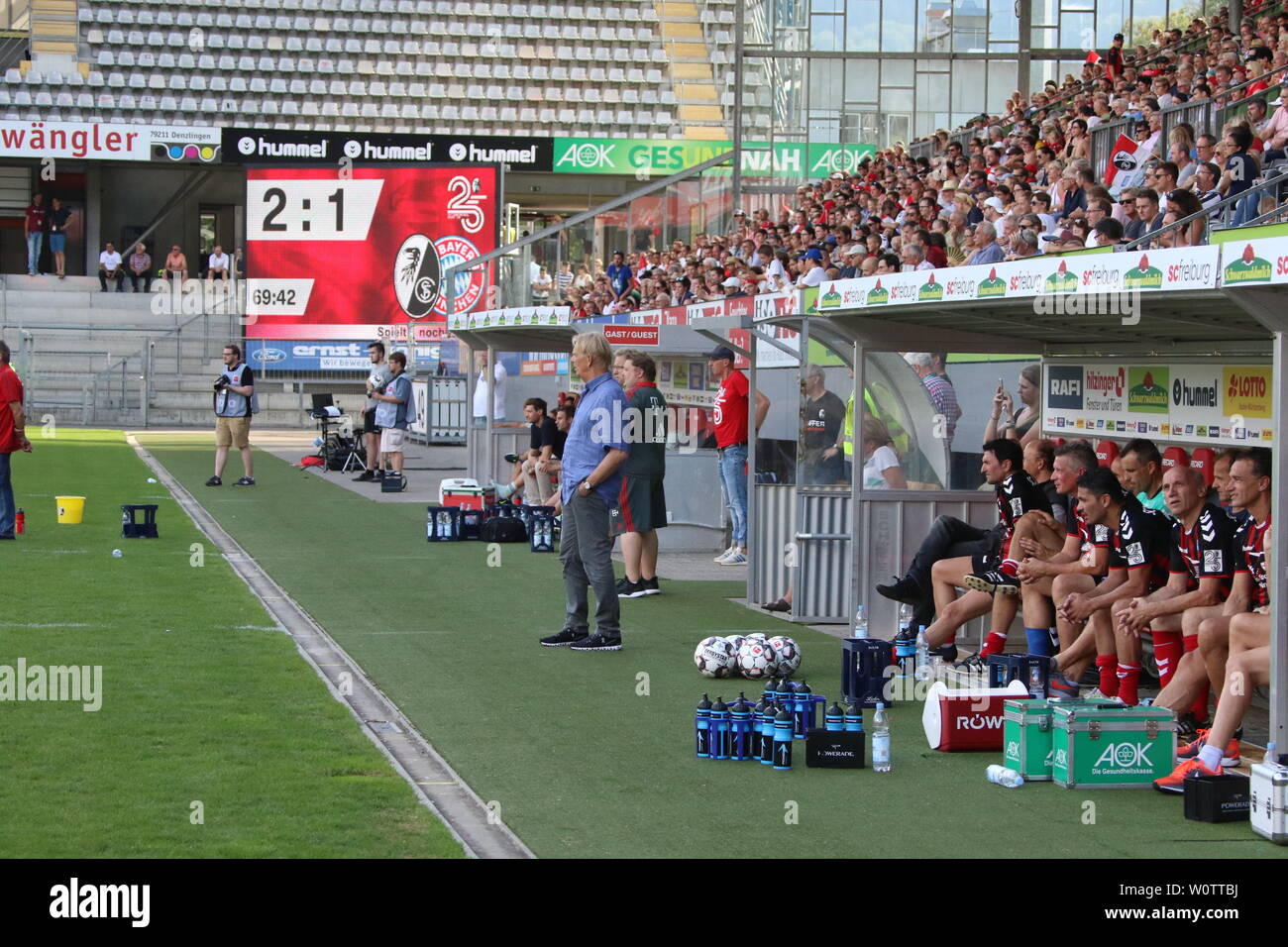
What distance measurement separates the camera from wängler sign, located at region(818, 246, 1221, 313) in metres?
7.58

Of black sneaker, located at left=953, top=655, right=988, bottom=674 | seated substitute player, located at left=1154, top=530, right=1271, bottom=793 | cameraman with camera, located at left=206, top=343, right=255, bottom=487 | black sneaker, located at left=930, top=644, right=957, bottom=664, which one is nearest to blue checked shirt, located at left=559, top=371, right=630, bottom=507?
black sneaker, located at left=930, top=644, right=957, bottom=664

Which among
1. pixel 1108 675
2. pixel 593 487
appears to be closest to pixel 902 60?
pixel 593 487

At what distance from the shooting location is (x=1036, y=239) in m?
15.5

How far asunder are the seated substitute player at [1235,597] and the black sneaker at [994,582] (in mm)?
1917

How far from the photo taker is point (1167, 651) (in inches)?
348

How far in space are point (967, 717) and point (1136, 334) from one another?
359 cm

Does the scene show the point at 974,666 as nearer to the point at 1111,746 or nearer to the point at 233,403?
the point at 1111,746

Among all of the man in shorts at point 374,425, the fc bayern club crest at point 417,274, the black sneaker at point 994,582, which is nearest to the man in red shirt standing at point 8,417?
the black sneaker at point 994,582

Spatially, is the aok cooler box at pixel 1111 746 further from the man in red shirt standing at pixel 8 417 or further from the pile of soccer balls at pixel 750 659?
the man in red shirt standing at pixel 8 417

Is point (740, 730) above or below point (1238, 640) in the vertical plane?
below

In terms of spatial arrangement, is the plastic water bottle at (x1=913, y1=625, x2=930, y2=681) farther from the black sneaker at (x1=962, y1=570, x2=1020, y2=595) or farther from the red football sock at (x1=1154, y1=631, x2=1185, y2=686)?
the red football sock at (x1=1154, y1=631, x2=1185, y2=686)

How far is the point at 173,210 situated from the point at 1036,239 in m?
39.6
